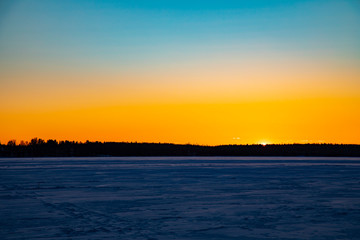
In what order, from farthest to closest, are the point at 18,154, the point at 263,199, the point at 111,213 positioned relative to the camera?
the point at 18,154 → the point at 263,199 → the point at 111,213

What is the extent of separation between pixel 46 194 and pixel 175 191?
17.9ft

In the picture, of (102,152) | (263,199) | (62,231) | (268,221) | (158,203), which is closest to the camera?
(62,231)

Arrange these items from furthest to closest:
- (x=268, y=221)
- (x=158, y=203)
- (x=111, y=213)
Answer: (x=158, y=203), (x=111, y=213), (x=268, y=221)

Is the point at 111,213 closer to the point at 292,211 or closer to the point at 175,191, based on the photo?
the point at 292,211

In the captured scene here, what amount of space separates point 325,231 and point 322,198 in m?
6.77

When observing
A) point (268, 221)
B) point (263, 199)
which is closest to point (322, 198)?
point (263, 199)

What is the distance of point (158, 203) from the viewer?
15.3 metres

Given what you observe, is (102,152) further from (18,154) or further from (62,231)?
(62,231)

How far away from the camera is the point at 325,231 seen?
10297 mm

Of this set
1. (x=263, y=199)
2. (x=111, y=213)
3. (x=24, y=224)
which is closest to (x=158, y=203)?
(x=111, y=213)

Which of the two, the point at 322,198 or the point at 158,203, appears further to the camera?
the point at 322,198

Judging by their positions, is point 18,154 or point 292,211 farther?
point 18,154

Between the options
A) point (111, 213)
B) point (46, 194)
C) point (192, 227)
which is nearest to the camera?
point (192, 227)

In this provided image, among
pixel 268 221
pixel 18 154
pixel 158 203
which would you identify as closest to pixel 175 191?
pixel 158 203
